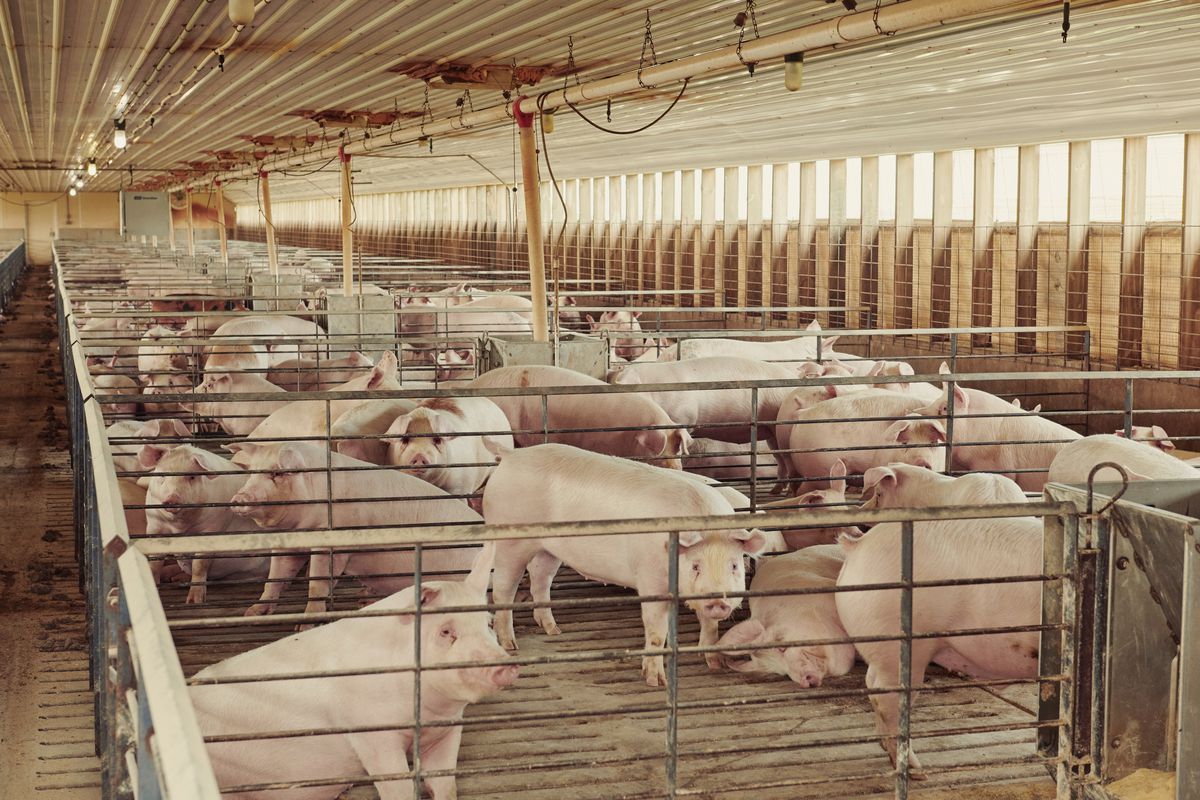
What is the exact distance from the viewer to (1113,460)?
6105 mm

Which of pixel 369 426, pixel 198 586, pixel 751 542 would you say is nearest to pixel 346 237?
pixel 369 426

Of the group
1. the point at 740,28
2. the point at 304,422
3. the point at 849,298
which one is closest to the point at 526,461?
the point at 304,422

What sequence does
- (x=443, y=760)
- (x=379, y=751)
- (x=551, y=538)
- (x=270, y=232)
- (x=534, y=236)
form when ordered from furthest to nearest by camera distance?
1. (x=270, y=232)
2. (x=534, y=236)
3. (x=551, y=538)
4. (x=443, y=760)
5. (x=379, y=751)

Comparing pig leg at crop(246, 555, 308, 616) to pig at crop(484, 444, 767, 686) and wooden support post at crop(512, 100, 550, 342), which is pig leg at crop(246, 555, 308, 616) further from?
wooden support post at crop(512, 100, 550, 342)

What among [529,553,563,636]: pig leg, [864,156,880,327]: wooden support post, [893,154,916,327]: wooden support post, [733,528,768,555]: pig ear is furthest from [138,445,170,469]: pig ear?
[864,156,880,327]: wooden support post

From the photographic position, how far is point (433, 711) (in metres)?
3.77

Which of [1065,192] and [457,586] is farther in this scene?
[1065,192]

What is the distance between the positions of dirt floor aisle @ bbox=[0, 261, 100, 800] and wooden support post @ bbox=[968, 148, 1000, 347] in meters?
9.43

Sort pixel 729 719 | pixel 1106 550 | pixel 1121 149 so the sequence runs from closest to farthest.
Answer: pixel 1106 550
pixel 729 719
pixel 1121 149

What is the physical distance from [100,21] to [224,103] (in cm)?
488

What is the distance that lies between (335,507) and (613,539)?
4.56ft

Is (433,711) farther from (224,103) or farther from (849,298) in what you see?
(849,298)

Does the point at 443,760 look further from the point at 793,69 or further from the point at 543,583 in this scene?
the point at 793,69

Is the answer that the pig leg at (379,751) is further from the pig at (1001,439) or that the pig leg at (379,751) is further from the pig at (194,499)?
the pig at (1001,439)
